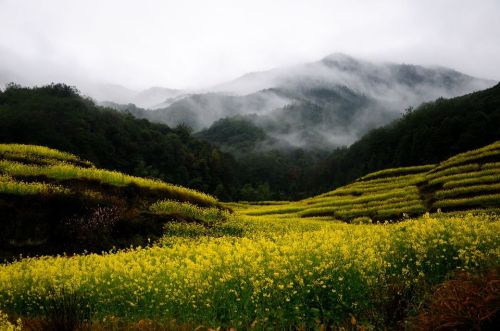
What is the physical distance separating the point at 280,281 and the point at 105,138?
439 feet

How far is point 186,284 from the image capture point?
425 inches

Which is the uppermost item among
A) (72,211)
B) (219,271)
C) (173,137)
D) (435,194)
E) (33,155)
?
(173,137)

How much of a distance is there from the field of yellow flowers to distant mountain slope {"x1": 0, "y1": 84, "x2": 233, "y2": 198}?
362 ft

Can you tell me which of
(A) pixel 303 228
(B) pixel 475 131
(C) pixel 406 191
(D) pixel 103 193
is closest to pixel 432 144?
(B) pixel 475 131

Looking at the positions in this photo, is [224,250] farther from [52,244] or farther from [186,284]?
[52,244]

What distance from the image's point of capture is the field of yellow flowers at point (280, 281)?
9254mm

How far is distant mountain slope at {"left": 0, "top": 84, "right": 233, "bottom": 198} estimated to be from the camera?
115562mm

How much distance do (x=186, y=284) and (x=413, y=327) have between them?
231 inches

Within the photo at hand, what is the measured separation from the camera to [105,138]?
5335 inches

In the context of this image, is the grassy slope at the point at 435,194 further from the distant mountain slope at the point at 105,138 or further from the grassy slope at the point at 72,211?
the distant mountain slope at the point at 105,138

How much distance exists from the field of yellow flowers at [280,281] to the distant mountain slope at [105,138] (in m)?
110

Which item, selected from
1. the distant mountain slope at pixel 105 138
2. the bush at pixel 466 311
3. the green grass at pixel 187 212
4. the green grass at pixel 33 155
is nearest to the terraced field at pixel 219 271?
the bush at pixel 466 311

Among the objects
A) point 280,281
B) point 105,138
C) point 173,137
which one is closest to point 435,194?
point 280,281

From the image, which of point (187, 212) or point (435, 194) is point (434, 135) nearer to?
point (435, 194)
